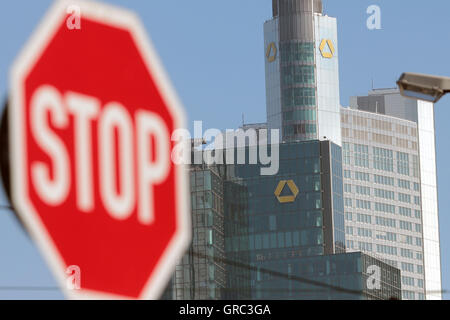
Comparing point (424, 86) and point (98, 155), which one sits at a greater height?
point (424, 86)

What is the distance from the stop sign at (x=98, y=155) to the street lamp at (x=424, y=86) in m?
6.48

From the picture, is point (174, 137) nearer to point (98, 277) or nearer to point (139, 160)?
point (139, 160)

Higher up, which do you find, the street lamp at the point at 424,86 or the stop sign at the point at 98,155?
the street lamp at the point at 424,86

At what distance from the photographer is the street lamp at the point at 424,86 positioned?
10961 millimetres

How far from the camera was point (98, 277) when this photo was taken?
4.15 meters

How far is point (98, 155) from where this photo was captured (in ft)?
13.9

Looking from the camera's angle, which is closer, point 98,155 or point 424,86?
point 98,155

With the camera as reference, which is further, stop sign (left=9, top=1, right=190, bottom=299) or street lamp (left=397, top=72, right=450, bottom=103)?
street lamp (left=397, top=72, right=450, bottom=103)

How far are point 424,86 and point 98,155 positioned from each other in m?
7.22

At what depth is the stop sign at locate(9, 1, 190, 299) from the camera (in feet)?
13.0

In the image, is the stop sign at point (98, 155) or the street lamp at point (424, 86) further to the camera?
the street lamp at point (424, 86)

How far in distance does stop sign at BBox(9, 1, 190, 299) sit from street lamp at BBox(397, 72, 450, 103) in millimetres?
6484

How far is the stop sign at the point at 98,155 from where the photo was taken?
13.0ft
